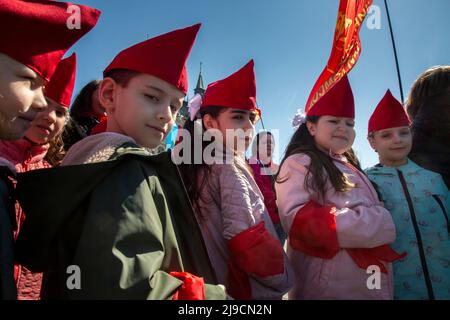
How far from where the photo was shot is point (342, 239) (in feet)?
5.61

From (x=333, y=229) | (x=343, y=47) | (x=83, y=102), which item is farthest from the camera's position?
(x=343, y=47)

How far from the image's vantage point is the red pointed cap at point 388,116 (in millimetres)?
2621

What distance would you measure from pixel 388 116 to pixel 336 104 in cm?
73

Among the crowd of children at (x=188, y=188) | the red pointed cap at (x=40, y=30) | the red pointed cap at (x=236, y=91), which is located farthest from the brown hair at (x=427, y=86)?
the red pointed cap at (x=40, y=30)

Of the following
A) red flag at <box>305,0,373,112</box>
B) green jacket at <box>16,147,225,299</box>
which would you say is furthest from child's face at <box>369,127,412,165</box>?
green jacket at <box>16,147,225,299</box>

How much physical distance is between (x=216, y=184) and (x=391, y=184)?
1.48m

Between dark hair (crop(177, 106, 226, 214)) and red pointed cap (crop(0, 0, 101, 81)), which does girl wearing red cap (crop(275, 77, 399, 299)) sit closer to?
dark hair (crop(177, 106, 226, 214))

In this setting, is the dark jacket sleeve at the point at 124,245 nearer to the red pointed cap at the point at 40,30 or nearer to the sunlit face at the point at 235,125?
the red pointed cap at the point at 40,30

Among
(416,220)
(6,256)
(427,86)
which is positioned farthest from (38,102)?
(427,86)

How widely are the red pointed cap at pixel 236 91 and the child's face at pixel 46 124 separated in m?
1.06

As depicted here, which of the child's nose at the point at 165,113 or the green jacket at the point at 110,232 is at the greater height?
the child's nose at the point at 165,113

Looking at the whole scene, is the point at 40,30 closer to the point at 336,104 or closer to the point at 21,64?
the point at 21,64

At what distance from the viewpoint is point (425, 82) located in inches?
103
